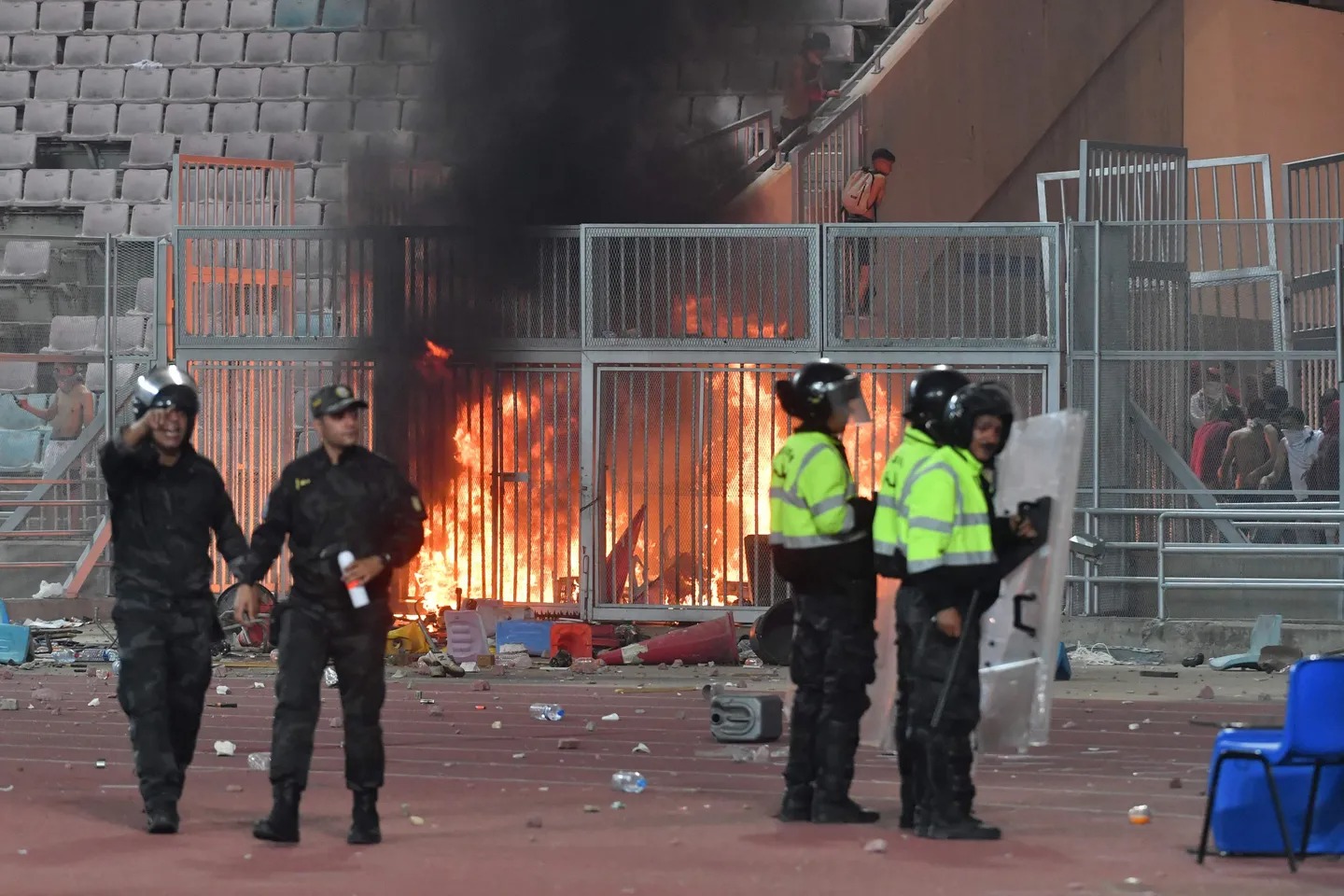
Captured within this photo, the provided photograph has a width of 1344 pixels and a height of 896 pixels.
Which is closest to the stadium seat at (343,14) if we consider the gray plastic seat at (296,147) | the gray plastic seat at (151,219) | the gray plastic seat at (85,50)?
the gray plastic seat at (296,147)

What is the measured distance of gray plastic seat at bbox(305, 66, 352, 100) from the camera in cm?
2692

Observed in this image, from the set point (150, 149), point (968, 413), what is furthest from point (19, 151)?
point (968, 413)

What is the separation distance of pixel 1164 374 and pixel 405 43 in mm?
13404

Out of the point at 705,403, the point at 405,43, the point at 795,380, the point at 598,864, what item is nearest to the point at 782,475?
the point at 795,380

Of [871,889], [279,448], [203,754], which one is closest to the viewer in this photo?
[871,889]

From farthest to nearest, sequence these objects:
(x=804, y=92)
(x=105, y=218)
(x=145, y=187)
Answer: (x=145, y=187)
(x=105, y=218)
(x=804, y=92)

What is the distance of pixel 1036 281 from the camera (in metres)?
16.5

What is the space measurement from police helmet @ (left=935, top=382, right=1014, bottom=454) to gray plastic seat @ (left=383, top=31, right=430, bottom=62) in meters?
19.0

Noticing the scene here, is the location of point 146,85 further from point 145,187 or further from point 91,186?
→ point 145,187

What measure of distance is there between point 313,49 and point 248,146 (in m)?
2.10

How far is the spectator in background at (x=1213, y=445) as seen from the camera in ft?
53.2

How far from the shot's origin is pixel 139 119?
89.0 ft

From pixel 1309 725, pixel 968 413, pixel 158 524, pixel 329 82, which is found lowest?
pixel 1309 725

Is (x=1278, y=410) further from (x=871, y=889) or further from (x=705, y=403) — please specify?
(x=871, y=889)
